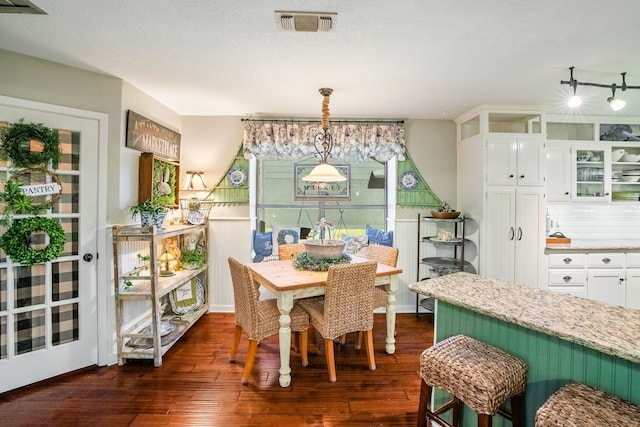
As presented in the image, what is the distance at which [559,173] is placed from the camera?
360cm

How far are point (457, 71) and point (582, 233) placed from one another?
2930mm

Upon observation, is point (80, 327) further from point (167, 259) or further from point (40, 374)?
point (167, 259)

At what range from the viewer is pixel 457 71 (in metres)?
2.51

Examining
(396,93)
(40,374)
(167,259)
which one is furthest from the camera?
(167,259)

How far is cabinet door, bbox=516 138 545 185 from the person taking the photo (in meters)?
3.35

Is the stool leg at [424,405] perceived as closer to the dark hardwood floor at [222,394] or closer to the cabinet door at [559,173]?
the dark hardwood floor at [222,394]

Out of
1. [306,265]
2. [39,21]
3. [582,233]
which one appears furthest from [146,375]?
[582,233]

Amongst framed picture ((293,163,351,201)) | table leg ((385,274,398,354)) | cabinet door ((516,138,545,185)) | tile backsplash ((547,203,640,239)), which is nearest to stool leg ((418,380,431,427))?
table leg ((385,274,398,354))

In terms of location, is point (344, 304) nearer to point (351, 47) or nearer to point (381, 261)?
point (381, 261)

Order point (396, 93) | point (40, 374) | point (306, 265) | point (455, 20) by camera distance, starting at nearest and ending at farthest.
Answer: point (455, 20) < point (40, 374) < point (306, 265) < point (396, 93)

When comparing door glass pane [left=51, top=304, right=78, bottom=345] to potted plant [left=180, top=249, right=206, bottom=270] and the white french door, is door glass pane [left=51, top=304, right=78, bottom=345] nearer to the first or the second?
the white french door

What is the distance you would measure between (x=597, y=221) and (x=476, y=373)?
12.6 ft

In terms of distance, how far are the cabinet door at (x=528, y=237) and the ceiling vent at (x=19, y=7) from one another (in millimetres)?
4275

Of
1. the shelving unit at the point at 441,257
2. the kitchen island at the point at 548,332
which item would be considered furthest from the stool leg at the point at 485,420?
the shelving unit at the point at 441,257
